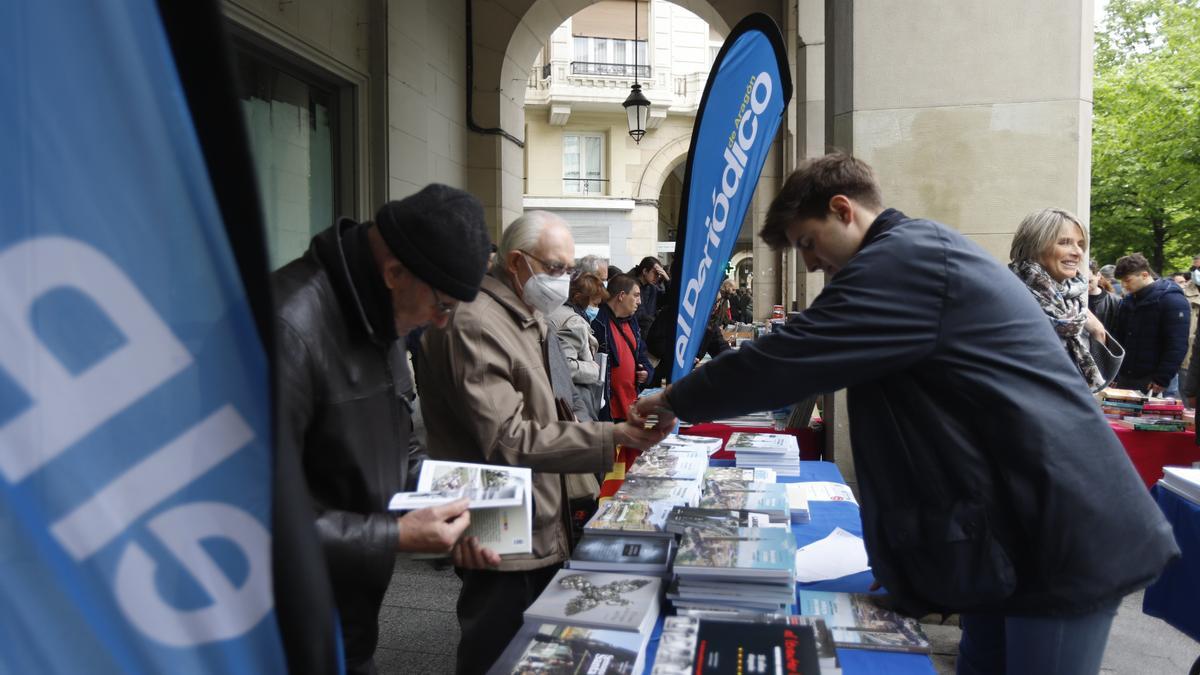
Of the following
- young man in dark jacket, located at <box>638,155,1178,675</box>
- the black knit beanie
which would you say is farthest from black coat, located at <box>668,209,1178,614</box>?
the black knit beanie

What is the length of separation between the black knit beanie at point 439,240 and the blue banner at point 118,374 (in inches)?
29.6

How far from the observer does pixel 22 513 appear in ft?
2.46

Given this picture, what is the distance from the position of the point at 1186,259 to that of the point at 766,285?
45.4 feet

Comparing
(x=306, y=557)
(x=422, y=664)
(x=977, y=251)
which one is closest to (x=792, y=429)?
(x=422, y=664)

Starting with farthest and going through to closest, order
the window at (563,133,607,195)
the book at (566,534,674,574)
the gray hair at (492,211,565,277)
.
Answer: the window at (563,133,607,195) < the gray hair at (492,211,565,277) < the book at (566,534,674,574)

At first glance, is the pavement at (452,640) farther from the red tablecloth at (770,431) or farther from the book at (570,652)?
the book at (570,652)


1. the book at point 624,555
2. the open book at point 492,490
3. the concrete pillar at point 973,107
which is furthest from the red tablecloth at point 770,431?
the open book at point 492,490

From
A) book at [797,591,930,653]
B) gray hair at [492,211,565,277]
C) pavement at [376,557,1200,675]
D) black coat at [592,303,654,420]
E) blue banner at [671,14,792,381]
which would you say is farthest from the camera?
black coat at [592,303,654,420]

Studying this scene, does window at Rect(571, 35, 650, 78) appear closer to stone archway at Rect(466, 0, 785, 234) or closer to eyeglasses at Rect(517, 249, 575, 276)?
stone archway at Rect(466, 0, 785, 234)

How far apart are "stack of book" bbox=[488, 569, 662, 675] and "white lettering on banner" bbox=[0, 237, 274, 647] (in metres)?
0.88

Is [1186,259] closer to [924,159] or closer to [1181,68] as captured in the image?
[1181,68]

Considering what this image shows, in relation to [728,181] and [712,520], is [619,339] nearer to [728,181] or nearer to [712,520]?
[728,181]

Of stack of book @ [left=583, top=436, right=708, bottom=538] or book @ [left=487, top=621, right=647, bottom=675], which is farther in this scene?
stack of book @ [left=583, top=436, right=708, bottom=538]

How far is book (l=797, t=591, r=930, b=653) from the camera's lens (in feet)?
6.10
